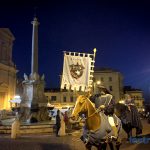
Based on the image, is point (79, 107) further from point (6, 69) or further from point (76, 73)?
point (6, 69)

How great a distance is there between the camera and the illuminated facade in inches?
2255

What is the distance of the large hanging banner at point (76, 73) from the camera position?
15355mm

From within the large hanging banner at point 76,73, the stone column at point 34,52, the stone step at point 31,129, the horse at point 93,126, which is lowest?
the stone step at point 31,129

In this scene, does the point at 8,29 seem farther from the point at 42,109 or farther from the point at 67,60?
the point at 67,60

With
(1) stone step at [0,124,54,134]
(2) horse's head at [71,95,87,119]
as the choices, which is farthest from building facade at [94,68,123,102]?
(2) horse's head at [71,95,87,119]

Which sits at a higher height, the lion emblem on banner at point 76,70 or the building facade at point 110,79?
the building facade at point 110,79

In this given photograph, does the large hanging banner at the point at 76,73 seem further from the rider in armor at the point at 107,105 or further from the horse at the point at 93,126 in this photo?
the horse at the point at 93,126

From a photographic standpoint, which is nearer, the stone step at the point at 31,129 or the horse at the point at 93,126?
the horse at the point at 93,126

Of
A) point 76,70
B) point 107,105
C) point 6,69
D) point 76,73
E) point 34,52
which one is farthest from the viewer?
point 6,69

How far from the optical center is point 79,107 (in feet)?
26.0

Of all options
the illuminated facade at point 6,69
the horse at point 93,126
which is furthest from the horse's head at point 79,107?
the illuminated facade at point 6,69

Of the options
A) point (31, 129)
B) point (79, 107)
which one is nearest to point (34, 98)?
point (31, 129)

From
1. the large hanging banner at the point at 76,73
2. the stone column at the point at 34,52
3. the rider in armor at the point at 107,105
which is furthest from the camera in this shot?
the stone column at the point at 34,52

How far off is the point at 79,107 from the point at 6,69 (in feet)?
173
